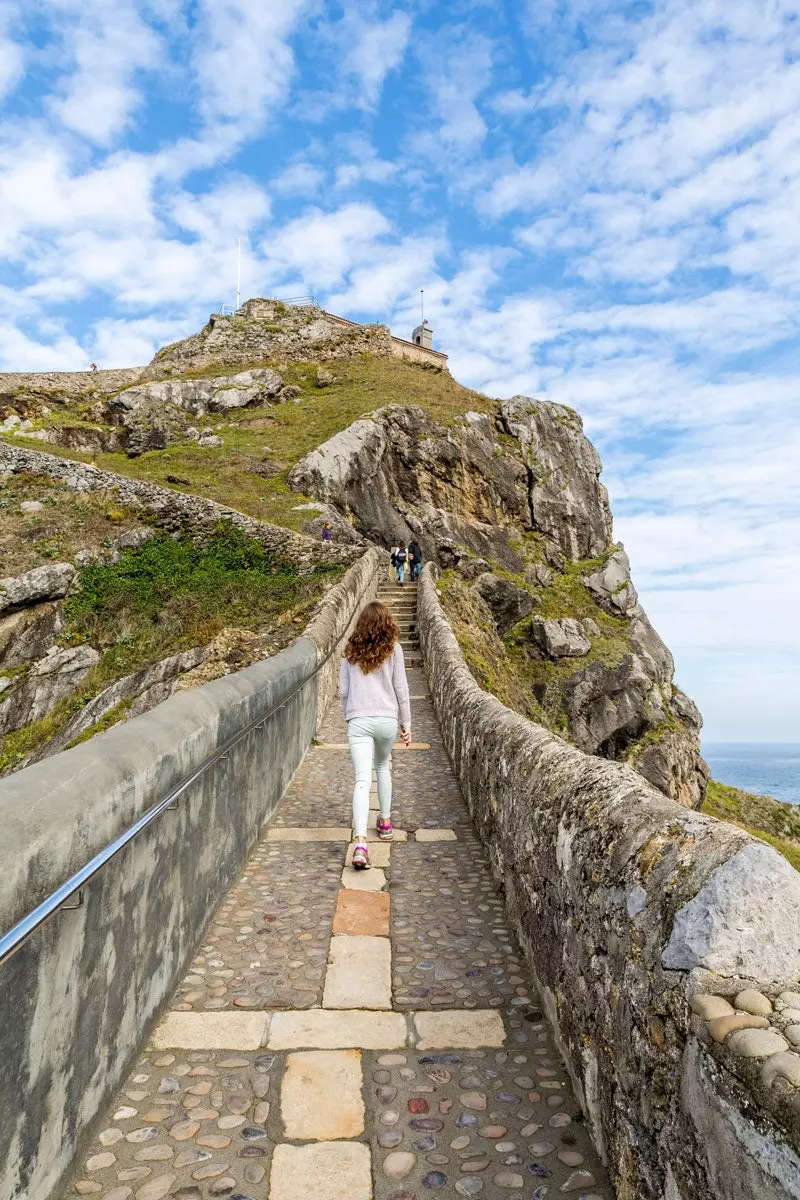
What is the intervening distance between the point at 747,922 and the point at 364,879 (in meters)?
3.55

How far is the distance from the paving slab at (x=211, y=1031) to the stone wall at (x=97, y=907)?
0.10m

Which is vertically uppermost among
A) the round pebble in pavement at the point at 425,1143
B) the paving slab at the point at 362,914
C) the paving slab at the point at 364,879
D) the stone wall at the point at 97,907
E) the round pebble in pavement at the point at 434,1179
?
the stone wall at the point at 97,907

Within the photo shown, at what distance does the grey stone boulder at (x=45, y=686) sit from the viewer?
519 inches

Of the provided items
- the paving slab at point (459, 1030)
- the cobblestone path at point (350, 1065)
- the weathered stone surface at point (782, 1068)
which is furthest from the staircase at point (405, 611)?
the weathered stone surface at point (782, 1068)

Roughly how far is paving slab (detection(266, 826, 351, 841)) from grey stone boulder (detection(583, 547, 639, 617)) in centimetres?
2791

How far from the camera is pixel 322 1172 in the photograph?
7.82 feet

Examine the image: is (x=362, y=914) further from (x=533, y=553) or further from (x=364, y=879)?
(x=533, y=553)

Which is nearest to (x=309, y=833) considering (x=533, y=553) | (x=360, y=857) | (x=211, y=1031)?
(x=360, y=857)

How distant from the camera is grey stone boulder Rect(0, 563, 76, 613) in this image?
15195 millimetres

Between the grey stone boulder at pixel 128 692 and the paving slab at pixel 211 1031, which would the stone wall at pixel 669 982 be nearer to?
the paving slab at pixel 211 1031

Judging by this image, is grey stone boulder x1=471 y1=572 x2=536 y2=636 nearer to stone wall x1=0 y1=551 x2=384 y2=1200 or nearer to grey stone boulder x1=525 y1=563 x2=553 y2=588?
grey stone boulder x1=525 y1=563 x2=553 y2=588

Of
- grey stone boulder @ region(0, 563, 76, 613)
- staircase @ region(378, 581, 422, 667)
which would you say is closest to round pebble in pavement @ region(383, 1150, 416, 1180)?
staircase @ region(378, 581, 422, 667)

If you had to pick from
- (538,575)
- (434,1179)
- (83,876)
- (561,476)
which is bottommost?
(434,1179)

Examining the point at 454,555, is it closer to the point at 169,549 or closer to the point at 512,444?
the point at 512,444
